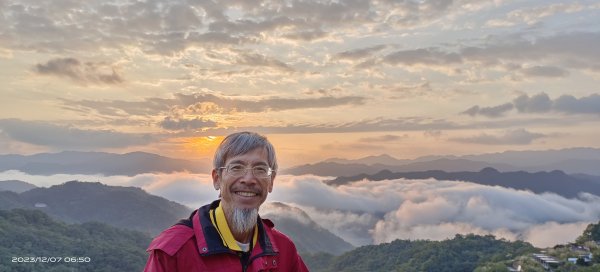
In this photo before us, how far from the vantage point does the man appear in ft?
11.5

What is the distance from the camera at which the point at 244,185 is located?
3846 millimetres

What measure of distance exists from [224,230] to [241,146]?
62 centimetres

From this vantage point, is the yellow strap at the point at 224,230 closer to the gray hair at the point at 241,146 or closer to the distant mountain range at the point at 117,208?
the gray hair at the point at 241,146

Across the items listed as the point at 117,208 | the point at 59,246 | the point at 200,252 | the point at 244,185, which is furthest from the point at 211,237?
the point at 117,208

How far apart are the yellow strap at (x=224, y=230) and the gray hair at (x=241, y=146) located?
0.34 m

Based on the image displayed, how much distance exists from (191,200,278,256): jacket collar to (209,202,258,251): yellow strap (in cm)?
5

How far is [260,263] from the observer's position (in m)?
3.72

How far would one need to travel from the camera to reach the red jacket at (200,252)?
3.42 metres

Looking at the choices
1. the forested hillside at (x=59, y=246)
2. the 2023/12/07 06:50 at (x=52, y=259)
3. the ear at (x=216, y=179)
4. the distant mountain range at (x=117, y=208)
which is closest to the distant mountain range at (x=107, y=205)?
the distant mountain range at (x=117, y=208)

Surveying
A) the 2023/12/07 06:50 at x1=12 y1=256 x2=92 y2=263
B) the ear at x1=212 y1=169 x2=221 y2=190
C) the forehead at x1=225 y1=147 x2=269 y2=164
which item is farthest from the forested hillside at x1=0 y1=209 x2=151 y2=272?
the forehead at x1=225 y1=147 x2=269 y2=164

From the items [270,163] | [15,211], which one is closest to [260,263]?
[270,163]

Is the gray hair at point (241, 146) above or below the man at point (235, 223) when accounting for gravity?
above

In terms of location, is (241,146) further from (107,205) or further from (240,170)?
(107,205)

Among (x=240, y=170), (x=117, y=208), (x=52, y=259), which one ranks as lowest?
Result: (x=117, y=208)
